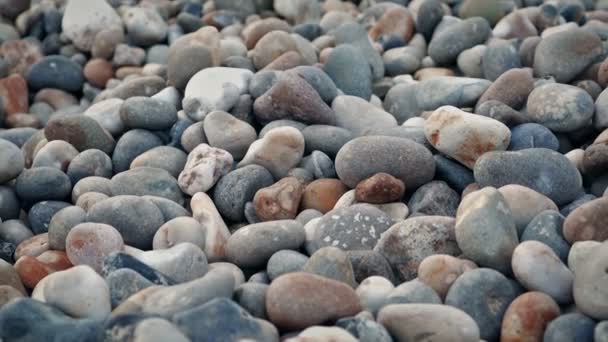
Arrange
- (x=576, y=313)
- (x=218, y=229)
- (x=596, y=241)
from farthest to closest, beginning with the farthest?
(x=218, y=229)
(x=596, y=241)
(x=576, y=313)

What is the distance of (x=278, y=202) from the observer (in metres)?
2.45

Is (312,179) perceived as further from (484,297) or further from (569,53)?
(569,53)

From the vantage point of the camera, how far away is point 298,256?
2.11 m

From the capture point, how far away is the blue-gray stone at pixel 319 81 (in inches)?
114

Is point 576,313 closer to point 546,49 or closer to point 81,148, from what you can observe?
point 546,49

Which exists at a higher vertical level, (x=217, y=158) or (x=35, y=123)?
(x=217, y=158)

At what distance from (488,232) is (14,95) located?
2437mm

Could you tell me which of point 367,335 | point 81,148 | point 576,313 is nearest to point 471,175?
point 576,313

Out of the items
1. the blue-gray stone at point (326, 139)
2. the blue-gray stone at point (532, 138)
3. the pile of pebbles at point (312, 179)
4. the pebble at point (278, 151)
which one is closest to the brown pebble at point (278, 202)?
the pile of pebbles at point (312, 179)

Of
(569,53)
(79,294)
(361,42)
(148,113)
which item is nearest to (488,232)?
(79,294)

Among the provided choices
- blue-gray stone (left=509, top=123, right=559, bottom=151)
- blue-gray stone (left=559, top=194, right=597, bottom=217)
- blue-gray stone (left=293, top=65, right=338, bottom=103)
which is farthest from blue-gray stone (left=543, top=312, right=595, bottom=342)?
blue-gray stone (left=293, top=65, right=338, bottom=103)

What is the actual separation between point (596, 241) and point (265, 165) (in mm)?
1067

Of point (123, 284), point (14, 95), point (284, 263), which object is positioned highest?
point (123, 284)

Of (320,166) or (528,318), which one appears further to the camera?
(320,166)
